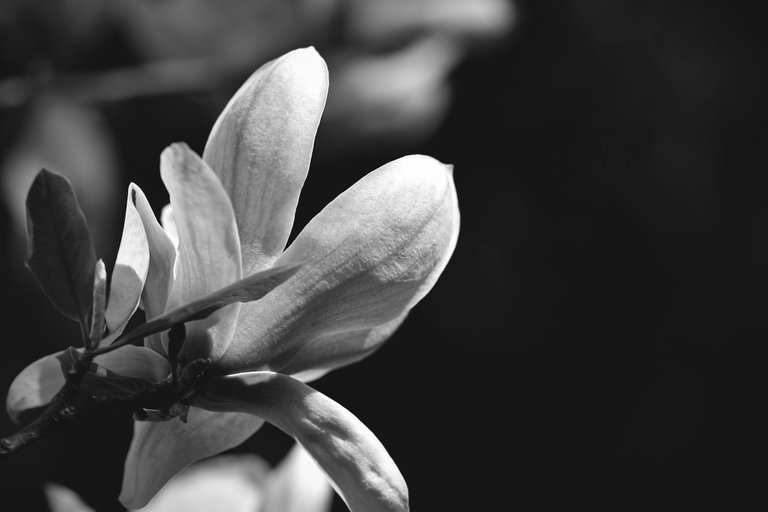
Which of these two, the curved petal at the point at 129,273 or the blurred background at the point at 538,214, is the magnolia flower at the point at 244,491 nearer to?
the curved petal at the point at 129,273

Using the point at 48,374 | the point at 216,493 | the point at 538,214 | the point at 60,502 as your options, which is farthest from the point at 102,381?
the point at 538,214

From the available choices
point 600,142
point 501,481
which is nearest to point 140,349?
point 501,481

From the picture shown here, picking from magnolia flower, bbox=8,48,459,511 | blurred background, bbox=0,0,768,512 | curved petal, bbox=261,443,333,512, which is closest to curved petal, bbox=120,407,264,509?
magnolia flower, bbox=8,48,459,511

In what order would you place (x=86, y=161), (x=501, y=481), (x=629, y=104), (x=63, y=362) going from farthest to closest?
(x=629, y=104)
(x=501, y=481)
(x=86, y=161)
(x=63, y=362)

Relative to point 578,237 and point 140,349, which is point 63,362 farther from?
point 578,237

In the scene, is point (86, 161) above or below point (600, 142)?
below

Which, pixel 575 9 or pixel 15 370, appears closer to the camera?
pixel 15 370

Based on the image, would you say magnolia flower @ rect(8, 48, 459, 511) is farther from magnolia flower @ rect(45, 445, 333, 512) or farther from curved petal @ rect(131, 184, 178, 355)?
magnolia flower @ rect(45, 445, 333, 512)

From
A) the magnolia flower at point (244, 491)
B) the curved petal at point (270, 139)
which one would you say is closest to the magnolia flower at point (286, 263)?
the curved petal at point (270, 139)

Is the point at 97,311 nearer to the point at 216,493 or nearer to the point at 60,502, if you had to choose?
the point at 60,502
